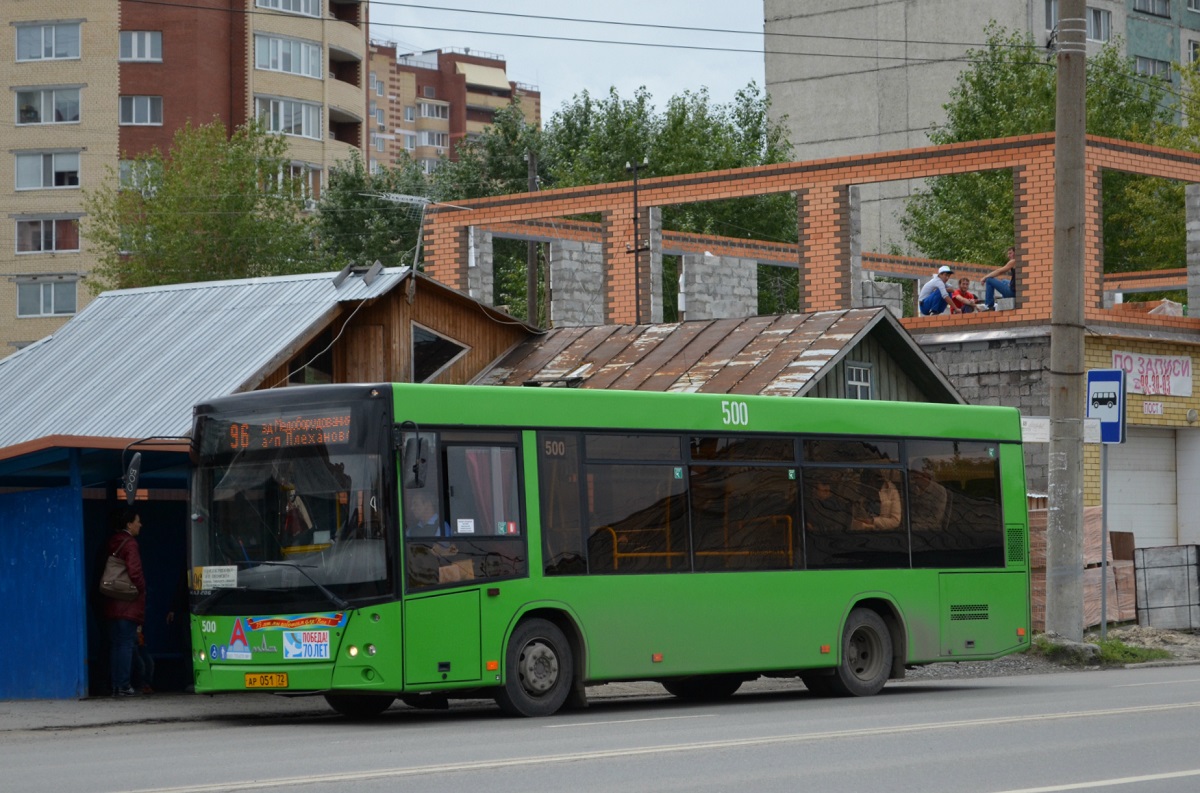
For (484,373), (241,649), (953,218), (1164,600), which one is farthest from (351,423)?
(953,218)

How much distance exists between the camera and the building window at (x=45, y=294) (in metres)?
72.3

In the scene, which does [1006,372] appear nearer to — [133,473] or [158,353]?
[158,353]

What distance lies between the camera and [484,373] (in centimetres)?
2553

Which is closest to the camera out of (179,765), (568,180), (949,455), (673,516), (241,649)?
(179,765)

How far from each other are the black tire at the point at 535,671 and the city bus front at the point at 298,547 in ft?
3.54

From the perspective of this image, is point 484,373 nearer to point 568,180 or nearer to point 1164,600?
point 1164,600

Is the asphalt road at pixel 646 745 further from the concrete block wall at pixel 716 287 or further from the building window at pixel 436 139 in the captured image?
the building window at pixel 436 139

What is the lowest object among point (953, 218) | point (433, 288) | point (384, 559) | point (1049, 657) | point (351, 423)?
point (1049, 657)

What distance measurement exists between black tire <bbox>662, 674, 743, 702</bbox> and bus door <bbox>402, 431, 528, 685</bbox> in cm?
363

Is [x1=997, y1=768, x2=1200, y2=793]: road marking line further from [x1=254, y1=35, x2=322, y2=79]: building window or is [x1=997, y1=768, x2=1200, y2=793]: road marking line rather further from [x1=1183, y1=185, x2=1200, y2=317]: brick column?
[x1=254, y1=35, x2=322, y2=79]: building window

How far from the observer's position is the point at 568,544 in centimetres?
1509

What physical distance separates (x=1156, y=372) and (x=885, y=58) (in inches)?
1718

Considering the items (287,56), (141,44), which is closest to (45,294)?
(141,44)

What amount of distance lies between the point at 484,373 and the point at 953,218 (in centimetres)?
3322
